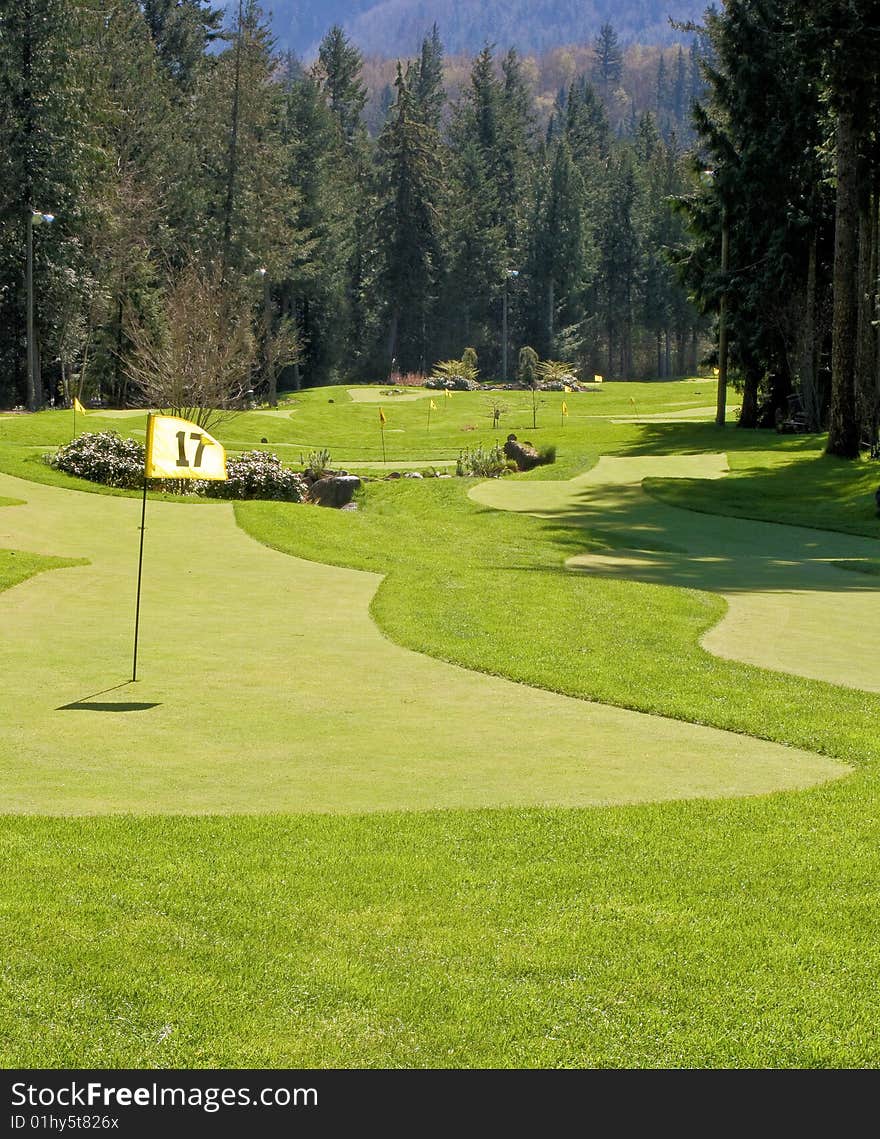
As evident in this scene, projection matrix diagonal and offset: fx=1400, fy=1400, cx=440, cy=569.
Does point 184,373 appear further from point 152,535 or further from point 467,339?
point 467,339

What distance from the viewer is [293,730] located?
890 centimetres

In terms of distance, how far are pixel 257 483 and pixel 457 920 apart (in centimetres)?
2342

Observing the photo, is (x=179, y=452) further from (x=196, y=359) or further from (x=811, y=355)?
(x=811, y=355)

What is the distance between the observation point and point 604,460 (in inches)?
1414

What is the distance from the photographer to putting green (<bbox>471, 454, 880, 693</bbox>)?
12.2 metres

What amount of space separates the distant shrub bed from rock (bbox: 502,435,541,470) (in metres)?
7.78

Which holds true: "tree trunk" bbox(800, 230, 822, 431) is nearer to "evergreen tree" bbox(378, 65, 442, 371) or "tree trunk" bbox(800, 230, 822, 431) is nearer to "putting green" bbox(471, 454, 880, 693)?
"putting green" bbox(471, 454, 880, 693)

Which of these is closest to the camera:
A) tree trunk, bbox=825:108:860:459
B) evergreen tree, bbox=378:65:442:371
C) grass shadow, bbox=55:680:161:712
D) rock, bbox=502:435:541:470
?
grass shadow, bbox=55:680:161:712

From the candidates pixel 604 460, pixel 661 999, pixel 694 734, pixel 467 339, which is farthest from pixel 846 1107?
pixel 467 339

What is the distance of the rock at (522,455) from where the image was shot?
116 ft

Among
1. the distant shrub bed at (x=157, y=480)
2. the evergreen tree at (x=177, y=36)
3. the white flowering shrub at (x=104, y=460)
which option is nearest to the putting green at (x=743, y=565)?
the distant shrub bed at (x=157, y=480)

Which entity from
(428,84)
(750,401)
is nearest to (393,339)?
(428,84)

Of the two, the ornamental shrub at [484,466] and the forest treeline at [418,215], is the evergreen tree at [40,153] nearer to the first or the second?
the forest treeline at [418,215]

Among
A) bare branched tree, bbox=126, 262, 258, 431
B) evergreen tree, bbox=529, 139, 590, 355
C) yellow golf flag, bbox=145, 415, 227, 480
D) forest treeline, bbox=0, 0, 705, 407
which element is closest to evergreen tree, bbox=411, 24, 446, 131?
forest treeline, bbox=0, 0, 705, 407
